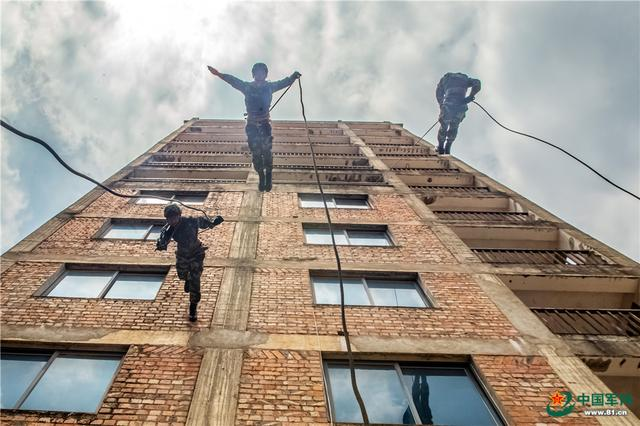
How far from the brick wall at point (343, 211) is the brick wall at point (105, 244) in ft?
5.64

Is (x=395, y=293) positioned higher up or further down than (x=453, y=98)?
further down

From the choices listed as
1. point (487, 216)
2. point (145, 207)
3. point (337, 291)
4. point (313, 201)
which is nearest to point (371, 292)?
point (337, 291)

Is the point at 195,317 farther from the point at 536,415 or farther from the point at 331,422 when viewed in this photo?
the point at 536,415

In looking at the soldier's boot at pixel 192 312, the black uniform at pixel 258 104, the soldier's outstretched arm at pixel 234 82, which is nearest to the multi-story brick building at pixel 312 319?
the soldier's boot at pixel 192 312

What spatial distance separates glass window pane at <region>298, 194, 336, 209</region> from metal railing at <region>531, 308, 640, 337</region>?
5.90 metres

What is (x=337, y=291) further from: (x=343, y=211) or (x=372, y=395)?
(x=343, y=211)

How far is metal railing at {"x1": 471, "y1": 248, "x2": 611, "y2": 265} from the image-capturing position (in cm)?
848

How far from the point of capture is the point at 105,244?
26.0ft

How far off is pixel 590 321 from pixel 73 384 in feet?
27.8

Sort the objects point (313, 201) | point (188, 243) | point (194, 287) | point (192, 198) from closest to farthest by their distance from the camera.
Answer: point (188, 243) < point (194, 287) < point (313, 201) < point (192, 198)

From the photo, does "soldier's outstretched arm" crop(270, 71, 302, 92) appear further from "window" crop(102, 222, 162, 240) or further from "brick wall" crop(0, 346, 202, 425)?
"brick wall" crop(0, 346, 202, 425)

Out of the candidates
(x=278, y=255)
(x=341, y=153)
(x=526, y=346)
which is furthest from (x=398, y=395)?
(x=341, y=153)

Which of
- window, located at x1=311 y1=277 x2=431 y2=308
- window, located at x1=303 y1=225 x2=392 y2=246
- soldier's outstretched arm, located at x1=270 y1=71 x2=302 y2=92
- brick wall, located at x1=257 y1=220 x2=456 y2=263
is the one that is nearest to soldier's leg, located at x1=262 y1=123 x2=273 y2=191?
soldier's outstretched arm, located at x1=270 y1=71 x2=302 y2=92

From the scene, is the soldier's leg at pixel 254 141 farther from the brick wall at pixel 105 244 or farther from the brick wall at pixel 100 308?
the brick wall at pixel 100 308
